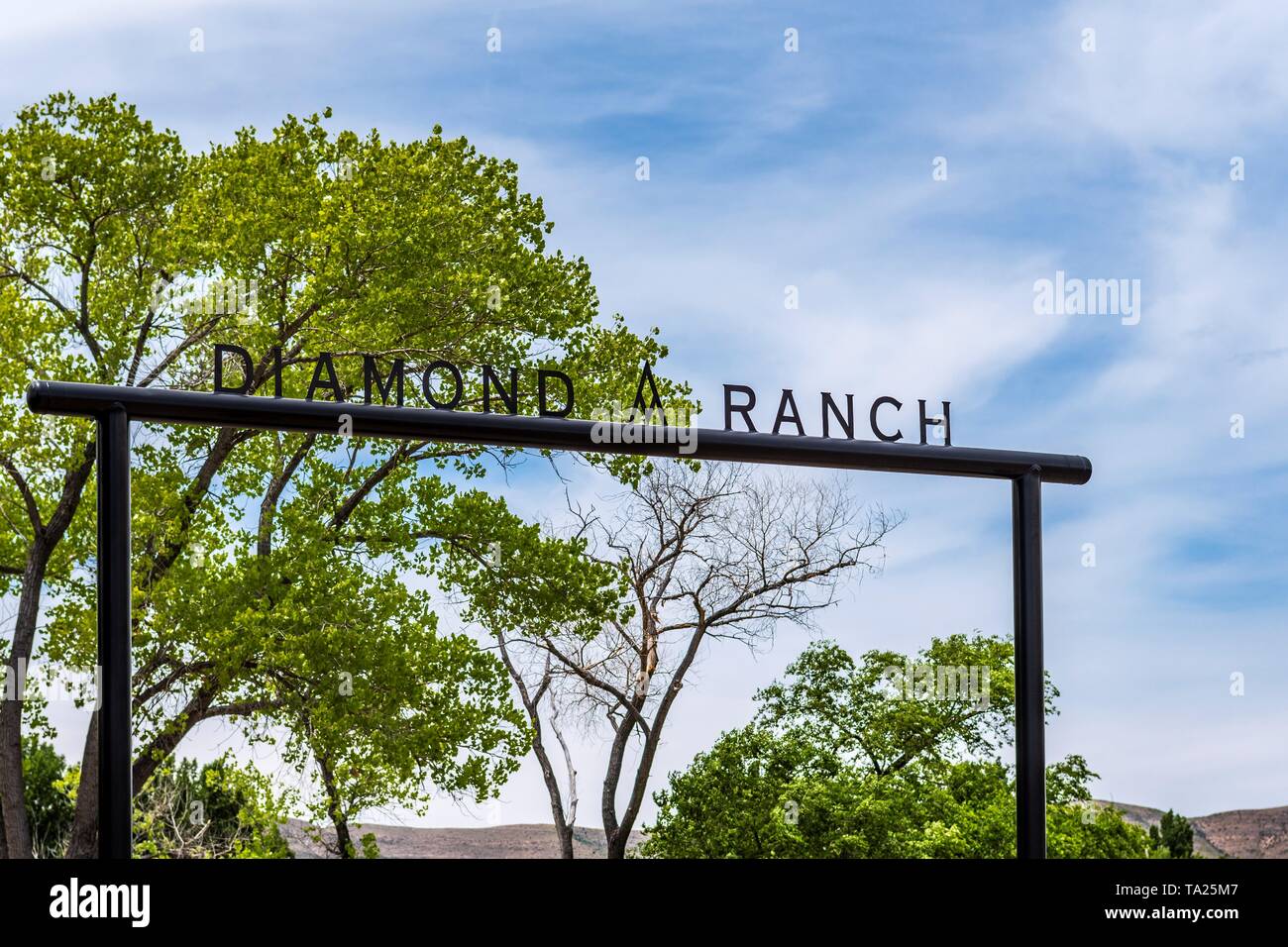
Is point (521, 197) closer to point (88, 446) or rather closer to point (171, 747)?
point (88, 446)

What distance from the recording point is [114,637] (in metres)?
3.66

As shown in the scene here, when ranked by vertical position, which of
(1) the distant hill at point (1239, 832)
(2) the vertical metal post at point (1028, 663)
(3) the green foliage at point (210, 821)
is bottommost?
Result: (1) the distant hill at point (1239, 832)

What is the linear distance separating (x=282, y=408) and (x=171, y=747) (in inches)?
274

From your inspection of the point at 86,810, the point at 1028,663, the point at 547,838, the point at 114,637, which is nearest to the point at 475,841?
the point at 547,838

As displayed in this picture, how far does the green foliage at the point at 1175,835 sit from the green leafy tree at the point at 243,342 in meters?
7.83

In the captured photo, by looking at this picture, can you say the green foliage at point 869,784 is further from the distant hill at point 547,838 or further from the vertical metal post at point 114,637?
the vertical metal post at point 114,637

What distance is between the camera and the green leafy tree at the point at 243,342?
9.66m

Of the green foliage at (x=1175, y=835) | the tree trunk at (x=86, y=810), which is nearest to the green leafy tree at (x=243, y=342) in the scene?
the tree trunk at (x=86, y=810)

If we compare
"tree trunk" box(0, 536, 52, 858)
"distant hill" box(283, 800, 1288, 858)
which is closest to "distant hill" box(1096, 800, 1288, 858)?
"distant hill" box(283, 800, 1288, 858)

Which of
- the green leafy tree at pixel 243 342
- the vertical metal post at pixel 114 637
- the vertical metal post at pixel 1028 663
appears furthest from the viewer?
the green leafy tree at pixel 243 342

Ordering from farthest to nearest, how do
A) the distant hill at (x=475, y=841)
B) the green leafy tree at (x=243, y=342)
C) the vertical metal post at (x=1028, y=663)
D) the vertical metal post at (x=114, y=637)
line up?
1. the distant hill at (x=475, y=841)
2. the green leafy tree at (x=243, y=342)
3. the vertical metal post at (x=1028, y=663)
4. the vertical metal post at (x=114, y=637)

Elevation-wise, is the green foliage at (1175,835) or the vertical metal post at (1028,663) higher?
the vertical metal post at (1028,663)

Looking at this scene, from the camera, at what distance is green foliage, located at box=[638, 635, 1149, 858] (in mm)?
11570

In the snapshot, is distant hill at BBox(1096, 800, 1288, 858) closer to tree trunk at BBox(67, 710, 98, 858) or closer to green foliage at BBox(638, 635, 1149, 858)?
green foliage at BBox(638, 635, 1149, 858)
